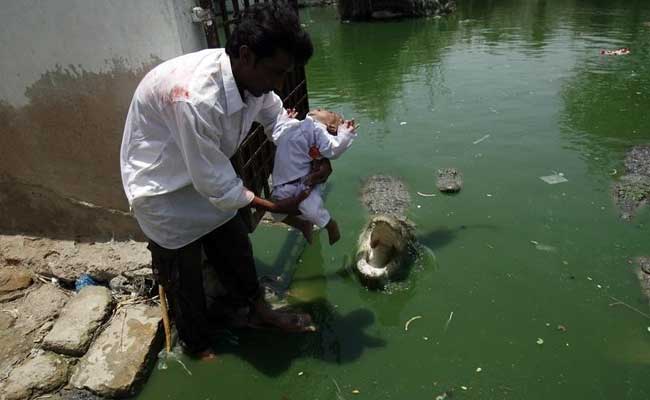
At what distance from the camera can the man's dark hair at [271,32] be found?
1.89m

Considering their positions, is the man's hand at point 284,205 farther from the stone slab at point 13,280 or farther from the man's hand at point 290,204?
the stone slab at point 13,280

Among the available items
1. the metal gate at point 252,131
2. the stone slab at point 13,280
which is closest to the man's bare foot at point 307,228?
the metal gate at point 252,131

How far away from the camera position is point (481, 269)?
12.3 feet

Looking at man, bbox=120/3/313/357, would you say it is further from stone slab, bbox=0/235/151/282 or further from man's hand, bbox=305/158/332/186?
stone slab, bbox=0/235/151/282

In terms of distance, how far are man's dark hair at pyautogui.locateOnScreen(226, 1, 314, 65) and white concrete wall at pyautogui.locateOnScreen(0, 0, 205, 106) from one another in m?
1.15

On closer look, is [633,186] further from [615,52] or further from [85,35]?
[615,52]

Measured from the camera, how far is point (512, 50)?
11.0 m

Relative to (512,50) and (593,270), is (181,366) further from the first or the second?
(512,50)

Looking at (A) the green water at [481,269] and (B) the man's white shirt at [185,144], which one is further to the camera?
(A) the green water at [481,269]

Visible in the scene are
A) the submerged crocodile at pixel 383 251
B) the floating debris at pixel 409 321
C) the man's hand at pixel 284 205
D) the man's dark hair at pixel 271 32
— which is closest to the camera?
the man's dark hair at pixel 271 32

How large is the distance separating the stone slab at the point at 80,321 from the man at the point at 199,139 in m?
0.66

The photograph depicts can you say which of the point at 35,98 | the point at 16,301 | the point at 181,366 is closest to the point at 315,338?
the point at 181,366

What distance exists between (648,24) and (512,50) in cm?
494

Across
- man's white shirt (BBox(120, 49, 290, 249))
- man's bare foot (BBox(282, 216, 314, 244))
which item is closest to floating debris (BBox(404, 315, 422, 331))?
man's bare foot (BBox(282, 216, 314, 244))
